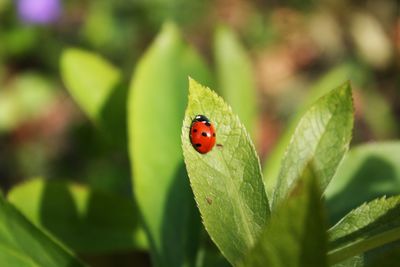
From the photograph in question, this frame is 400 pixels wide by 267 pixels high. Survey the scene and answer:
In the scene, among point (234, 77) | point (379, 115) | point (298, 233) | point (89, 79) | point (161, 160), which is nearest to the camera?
point (298, 233)

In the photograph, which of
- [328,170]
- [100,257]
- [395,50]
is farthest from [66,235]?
[395,50]

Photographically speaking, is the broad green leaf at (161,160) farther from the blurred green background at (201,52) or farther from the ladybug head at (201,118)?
the blurred green background at (201,52)

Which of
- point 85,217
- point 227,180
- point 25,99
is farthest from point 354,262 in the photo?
point 25,99

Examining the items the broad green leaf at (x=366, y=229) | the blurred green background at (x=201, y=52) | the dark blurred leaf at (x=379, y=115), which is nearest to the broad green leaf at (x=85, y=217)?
the broad green leaf at (x=366, y=229)

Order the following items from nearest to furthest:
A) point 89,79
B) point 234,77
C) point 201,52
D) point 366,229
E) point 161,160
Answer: point 366,229, point 161,160, point 89,79, point 234,77, point 201,52

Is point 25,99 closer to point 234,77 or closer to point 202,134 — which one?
point 234,77

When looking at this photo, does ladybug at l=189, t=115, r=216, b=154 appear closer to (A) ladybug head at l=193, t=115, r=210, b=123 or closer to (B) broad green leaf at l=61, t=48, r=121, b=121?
(A) ladybug head at l=193, t=115, r=210, b=123

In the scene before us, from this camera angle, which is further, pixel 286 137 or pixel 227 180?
pixel 286 137
